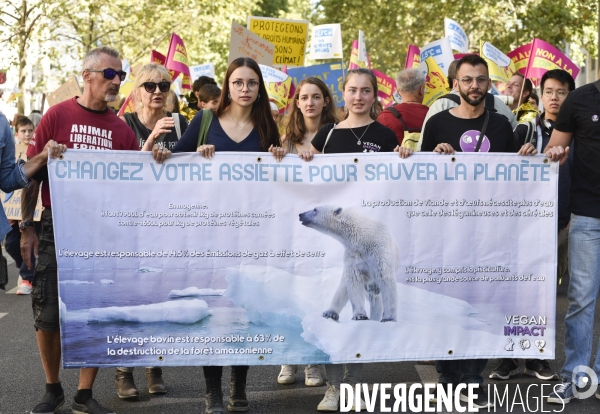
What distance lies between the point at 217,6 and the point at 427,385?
1120 inches

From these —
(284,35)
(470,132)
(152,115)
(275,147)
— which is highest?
(284,35)

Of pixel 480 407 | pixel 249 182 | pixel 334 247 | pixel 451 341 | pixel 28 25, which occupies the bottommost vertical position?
pixel 480 407

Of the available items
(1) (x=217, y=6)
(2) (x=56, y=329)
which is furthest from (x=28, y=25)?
(2) (x=56, y=329)

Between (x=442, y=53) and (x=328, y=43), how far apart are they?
4.82 m

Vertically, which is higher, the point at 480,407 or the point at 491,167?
the point at 491,167

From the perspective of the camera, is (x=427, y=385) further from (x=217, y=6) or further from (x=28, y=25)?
(x=217, y=6)

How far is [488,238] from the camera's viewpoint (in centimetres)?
579

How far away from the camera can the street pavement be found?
600cm

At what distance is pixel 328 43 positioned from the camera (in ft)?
59.2

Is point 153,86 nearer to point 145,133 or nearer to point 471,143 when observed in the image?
point 145,133

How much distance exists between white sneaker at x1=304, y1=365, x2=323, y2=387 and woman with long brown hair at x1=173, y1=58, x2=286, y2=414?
27.6 inches

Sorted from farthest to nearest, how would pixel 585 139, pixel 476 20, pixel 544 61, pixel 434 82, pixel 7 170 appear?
pixel 476 20
pixel 544 61
pixel 434 82
pixel 585 139
pixel 7 170

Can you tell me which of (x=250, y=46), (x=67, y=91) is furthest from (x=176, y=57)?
(x=67, y=91)

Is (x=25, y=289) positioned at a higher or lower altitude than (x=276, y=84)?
lower
